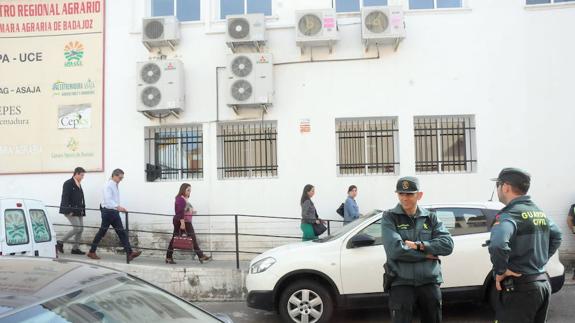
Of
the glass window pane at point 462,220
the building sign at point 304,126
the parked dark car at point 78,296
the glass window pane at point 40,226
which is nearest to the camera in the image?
the parked dark car at point 78,296

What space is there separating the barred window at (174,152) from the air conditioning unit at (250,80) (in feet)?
4.03

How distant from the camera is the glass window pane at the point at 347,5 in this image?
10.6m

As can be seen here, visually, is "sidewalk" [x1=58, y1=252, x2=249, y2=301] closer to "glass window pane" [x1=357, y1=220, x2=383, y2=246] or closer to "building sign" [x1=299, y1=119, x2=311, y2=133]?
"glass window pane" [x1=357, y1=220, x2=383, y2=246]

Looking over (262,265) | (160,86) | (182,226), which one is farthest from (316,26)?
(262,265)

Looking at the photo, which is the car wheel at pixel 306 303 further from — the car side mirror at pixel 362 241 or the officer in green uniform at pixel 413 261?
the officer in green uniform at pixel 413 261

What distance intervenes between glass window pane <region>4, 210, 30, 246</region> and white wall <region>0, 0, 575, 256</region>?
3.34 metres

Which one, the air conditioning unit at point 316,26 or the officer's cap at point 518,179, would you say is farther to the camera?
the air conditioning unit at point 316,26

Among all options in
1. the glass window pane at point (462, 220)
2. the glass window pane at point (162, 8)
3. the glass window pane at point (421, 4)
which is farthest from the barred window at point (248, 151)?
the glass window pane at point (462, 220)

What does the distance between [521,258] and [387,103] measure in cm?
698

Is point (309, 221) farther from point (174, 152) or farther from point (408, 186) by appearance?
point (408, 186)

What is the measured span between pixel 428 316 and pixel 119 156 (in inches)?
324

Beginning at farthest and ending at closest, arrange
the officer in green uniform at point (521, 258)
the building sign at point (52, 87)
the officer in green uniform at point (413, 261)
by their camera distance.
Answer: the building sign at point (52, 87) < the officer in green uniform at point (413, 261) < the officer in green uniform at point (521, 258)

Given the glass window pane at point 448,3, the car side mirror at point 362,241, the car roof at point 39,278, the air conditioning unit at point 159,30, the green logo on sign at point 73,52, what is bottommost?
the car side mirror at point 362,241

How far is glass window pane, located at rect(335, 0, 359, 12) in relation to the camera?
1065 cm
